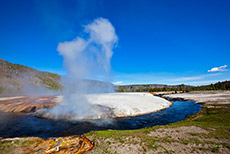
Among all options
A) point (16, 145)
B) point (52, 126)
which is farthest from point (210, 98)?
point (16, 145)

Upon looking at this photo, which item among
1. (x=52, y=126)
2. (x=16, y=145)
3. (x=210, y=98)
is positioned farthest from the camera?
(x=210, y=98)

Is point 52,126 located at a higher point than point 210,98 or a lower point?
lower

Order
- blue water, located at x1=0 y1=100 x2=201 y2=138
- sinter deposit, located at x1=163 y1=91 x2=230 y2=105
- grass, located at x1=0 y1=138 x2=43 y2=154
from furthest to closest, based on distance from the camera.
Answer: sinter deposit, located at x1=163 y1=91 x2=230 y2=105
blue water, located at x1=0 y1=100 x2=201 y2=138
grass, located at x1=0 y1=138 x2=43 y2=154

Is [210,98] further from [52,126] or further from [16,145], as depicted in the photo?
[16,145]

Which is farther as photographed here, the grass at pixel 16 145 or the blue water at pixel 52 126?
the blue water at pixel 52 126

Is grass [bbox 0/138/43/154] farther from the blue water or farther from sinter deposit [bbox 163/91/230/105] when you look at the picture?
sinter deposit [bbox 163/91/230/105]

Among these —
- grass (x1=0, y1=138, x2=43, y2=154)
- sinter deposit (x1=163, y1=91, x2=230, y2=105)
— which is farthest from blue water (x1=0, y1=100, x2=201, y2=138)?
sinter deposit (x1=163, y1=91, x2=230, y2=105)

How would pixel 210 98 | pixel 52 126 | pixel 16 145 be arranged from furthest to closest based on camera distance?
pixel 210 98 → pixel 52 126 → pixel 16 145

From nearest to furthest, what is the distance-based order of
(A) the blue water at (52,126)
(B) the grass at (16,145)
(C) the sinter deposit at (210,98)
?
(B) the grass at (16,145) < (A) the blue water at (52,126) < (C) the sinter deposit at (210,98)

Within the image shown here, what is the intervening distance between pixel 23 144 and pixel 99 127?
953cm

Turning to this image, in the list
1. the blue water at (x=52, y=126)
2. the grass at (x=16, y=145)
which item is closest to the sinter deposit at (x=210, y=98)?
the blue water at (x=52, y=126)

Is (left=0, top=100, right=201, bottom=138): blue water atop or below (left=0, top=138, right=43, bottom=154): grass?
below

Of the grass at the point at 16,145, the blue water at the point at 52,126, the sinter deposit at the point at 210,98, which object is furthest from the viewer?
the sinter deposit at the point at 210,98

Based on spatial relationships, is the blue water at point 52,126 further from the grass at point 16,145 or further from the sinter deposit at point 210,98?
the sinter deposit at point 210,98
